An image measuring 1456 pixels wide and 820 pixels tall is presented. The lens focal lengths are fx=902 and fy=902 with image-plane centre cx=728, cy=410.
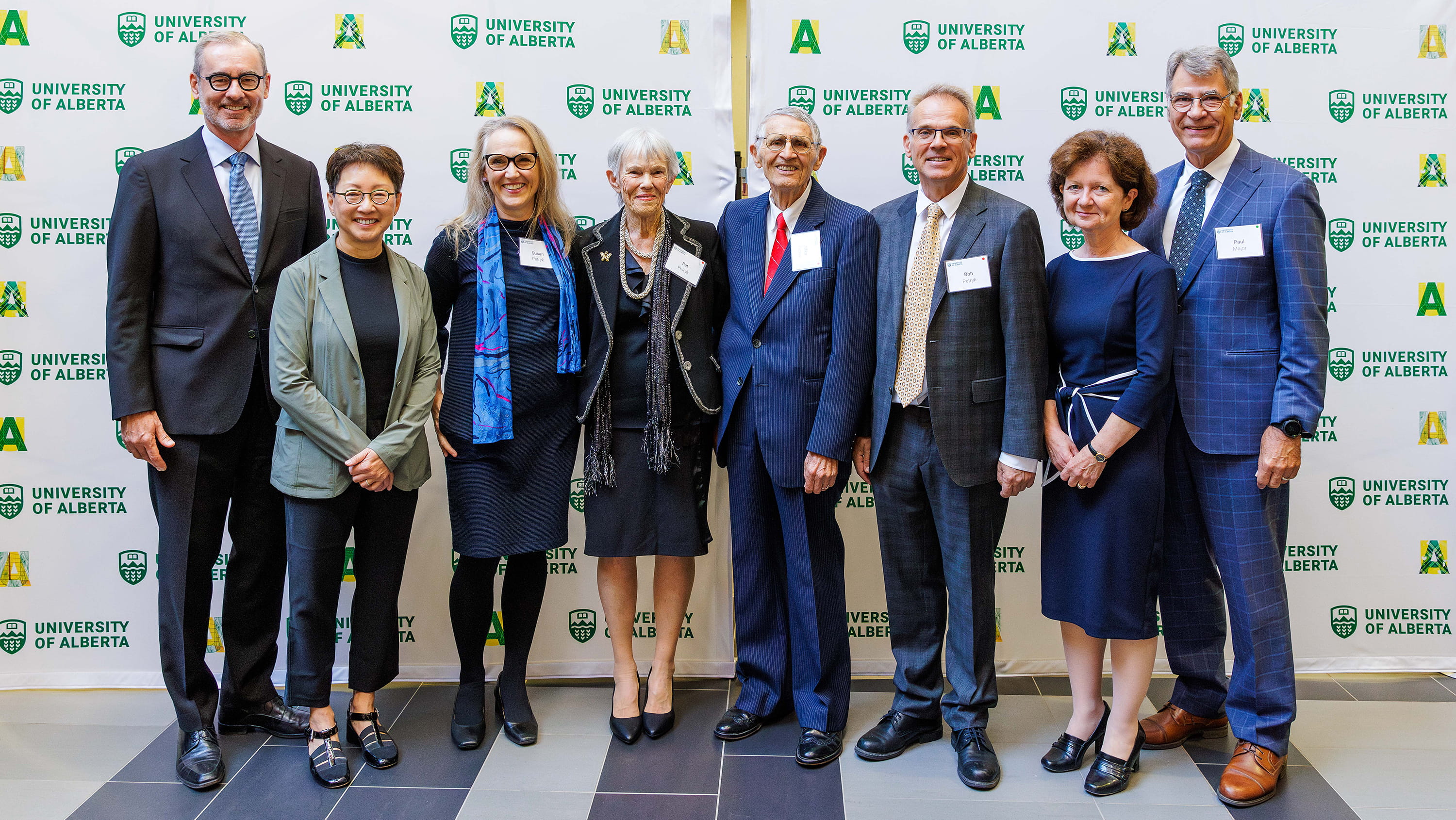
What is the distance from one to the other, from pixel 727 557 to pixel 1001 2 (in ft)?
7.06

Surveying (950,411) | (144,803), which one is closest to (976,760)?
(950,411)

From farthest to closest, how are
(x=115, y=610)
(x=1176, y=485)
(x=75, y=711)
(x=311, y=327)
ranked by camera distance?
(x=115, y=610), (x=75, y=711), (x=1176, y=485), (x=311, y=327)

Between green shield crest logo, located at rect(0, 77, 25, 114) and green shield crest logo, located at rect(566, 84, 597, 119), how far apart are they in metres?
1.82

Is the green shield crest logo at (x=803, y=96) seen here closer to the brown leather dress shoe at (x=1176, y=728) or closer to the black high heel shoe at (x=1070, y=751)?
the black high heel shoe at (x=1070, y=751)

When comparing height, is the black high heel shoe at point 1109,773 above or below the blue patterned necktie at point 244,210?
below

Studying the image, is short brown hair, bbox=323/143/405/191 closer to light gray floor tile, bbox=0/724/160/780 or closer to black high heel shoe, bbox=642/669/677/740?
black high heel shoe, bbox=642/669/677/740

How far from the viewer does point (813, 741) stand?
2520mm

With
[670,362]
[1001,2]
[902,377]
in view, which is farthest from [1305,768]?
[1001,2]

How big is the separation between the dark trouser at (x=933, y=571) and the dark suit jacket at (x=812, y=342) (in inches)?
6.5

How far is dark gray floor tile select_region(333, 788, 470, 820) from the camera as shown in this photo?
2266 mm

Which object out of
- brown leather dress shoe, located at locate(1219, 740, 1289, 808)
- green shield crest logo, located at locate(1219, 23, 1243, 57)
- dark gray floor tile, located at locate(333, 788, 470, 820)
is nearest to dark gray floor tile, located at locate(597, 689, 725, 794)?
dark gray floor tile, located at locate(333, 788, 470, 820)

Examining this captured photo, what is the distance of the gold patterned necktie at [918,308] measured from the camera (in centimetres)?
238

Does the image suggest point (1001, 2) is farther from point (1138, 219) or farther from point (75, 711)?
point (75, 711)

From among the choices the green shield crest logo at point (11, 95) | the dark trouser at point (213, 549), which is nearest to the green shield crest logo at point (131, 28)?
the green shield crest logo at point (11, 95)
